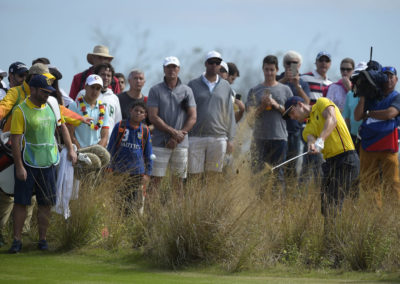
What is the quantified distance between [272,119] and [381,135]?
6.79 ft

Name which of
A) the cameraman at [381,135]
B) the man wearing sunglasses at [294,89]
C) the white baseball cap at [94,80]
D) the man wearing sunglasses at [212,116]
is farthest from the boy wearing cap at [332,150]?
the white baseball cap at [94,80]

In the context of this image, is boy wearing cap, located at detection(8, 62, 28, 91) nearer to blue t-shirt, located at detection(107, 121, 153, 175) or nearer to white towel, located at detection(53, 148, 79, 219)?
blue t-shirt, located at detection(107, 121, 153, 175)

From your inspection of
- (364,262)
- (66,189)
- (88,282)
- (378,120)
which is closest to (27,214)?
(66,189)

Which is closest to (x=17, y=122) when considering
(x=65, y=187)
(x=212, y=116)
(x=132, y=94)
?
(x=65, y=187)

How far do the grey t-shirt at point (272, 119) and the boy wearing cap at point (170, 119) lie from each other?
125 centimetres

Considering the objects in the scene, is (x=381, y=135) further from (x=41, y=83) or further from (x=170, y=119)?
(x=41, y=83)

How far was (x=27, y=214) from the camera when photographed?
10180 millimetres

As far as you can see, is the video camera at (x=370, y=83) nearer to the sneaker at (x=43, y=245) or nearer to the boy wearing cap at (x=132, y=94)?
the boy wearing cap at (x=132, y=94)

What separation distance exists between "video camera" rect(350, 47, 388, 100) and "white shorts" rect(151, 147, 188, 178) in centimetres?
271

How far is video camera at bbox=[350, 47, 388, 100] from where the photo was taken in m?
10.7

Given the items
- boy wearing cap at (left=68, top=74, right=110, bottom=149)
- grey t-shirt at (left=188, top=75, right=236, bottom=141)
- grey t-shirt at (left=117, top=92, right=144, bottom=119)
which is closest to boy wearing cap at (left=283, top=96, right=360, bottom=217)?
grey t-shirt at (left=188, top=75, right=236, bottom=141)

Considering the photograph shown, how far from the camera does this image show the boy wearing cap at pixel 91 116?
10.8m

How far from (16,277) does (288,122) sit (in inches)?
251

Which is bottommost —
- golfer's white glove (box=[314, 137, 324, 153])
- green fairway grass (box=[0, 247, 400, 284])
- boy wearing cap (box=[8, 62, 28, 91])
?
green fairway grass (box=[0, 247, 400, 284])
